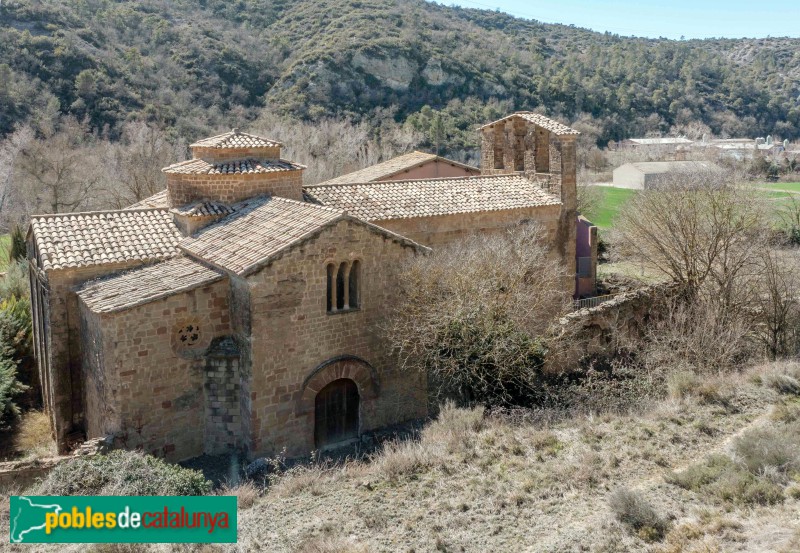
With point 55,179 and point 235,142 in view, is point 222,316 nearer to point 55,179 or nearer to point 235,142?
point 235,142

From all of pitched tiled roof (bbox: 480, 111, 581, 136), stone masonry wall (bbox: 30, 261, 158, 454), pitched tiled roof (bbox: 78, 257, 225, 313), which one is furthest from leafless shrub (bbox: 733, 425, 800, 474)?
pitched tiled roof (bbox: 480, 111, 581, 136)

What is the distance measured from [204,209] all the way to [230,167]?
1.28 metres

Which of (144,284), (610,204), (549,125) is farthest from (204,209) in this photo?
(610,204)

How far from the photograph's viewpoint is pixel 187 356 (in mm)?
13117

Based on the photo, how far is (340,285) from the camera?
14.0 metres

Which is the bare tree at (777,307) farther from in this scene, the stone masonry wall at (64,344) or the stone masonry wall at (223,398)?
the stone masonry wall at (64,344)

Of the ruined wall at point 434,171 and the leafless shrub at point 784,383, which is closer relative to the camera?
the leafless shrub at point 784,383

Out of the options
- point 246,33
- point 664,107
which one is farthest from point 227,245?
point 664,107

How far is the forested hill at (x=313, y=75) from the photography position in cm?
4497

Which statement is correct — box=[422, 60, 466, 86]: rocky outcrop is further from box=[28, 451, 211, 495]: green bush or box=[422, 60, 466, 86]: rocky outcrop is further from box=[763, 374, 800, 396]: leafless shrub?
box=[28, 451, 211, 495]: green bush

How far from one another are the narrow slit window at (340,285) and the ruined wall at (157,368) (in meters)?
2.18

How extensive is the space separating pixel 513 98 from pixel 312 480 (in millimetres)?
56484

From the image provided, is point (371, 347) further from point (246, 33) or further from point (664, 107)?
point (664, 107)

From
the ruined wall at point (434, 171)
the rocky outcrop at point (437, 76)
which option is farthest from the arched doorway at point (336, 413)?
the rocky outcrop at point (437, 76)
